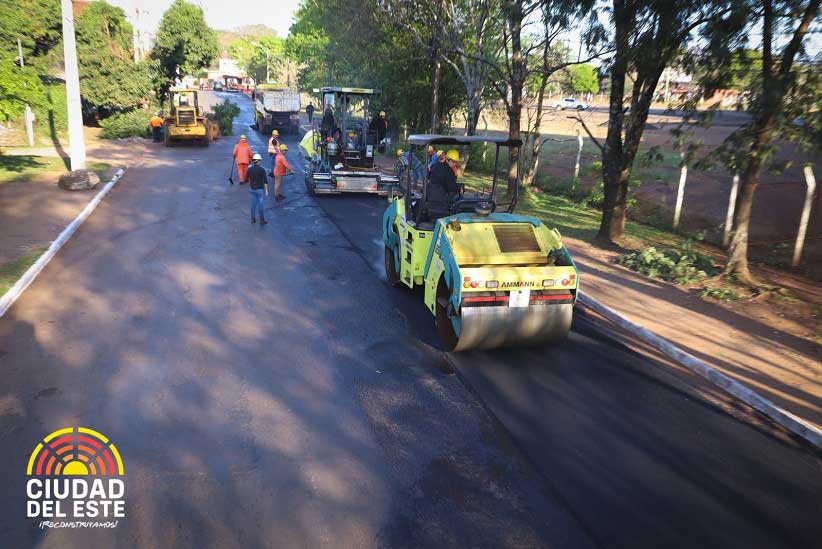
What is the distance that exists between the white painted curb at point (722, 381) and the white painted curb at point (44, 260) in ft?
28.7

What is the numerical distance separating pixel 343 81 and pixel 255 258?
37558mm

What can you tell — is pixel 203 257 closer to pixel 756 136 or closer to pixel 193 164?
pixel 756 136

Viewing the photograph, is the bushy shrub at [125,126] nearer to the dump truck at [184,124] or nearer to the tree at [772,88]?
the dump truck at [184,124]

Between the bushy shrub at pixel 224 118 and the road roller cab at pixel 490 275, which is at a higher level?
the bushy shrub at pixel 224 118

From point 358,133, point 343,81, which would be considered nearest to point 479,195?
point 358,133

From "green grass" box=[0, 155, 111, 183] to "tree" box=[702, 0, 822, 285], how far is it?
711 inches

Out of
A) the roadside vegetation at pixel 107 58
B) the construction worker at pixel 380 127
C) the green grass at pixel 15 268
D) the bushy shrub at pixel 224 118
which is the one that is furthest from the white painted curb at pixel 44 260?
the bushy shrub at pixel 224 118

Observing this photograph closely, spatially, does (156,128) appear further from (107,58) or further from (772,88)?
(772,88)

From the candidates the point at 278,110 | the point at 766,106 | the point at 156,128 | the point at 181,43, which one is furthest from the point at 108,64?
the point at 766,106

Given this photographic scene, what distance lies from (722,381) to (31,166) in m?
21.3

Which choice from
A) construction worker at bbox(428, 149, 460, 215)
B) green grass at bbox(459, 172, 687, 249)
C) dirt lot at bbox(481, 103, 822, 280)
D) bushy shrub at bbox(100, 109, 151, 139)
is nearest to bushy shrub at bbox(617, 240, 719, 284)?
green grass at bbox(459, 172, 687, 249)

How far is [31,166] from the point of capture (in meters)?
20.0

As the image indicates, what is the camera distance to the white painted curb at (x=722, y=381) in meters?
6.04

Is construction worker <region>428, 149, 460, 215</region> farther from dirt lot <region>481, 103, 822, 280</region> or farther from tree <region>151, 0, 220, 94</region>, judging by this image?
tree <region>151, 0, 220, 94</region>
